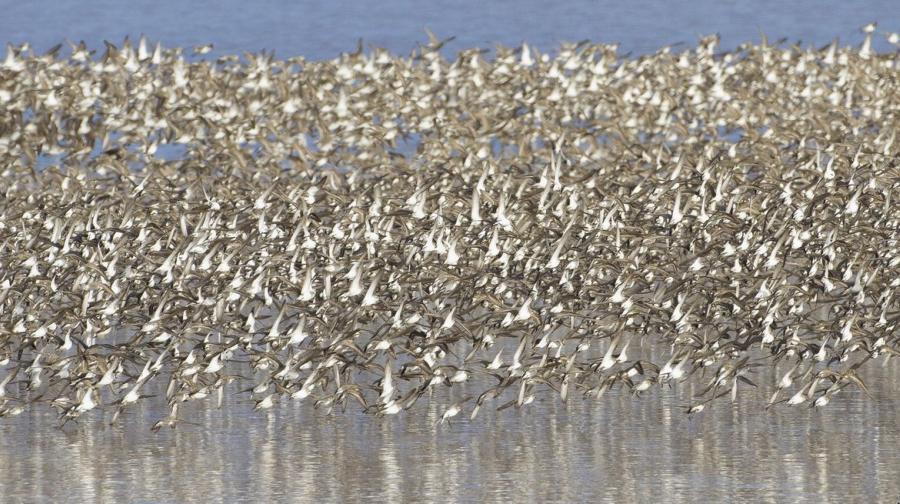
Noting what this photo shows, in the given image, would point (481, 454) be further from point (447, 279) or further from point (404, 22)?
point (404, 22)

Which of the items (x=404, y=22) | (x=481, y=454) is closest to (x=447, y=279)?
(x=481, y=454)

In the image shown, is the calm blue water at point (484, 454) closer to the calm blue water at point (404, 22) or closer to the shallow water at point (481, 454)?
the shallow water at point (481, 454)

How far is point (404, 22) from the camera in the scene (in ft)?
296

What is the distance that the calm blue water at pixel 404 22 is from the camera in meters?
82.6

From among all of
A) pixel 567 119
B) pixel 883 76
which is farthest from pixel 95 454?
pixel 883 76

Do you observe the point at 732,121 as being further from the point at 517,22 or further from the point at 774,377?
the point at 517,22

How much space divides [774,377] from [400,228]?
5033mm

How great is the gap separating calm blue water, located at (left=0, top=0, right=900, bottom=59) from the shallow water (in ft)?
209

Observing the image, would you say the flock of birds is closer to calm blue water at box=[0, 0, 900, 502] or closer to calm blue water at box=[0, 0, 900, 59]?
calm blue water at box=[0, 0, 900, 502]

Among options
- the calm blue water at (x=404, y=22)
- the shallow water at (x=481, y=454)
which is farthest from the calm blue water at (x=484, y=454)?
the calm blue water at (x=404, y=22)

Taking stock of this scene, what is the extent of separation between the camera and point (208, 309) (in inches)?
621

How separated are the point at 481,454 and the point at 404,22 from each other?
78138mm

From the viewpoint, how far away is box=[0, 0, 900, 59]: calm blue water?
271 feet

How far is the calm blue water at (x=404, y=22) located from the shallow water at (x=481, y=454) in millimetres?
63643
